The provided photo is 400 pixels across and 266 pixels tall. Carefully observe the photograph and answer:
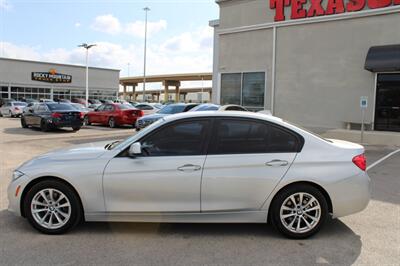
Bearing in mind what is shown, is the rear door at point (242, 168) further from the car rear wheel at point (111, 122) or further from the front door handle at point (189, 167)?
the car rear wheel at point (111, 122)

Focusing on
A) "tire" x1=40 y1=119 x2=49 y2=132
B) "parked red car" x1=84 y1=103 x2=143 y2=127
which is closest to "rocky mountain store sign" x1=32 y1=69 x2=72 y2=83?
"parked red car" x1=84 y1=103 x2=143 y2=127

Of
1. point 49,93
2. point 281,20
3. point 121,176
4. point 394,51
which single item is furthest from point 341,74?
point 49,93

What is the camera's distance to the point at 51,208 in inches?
185

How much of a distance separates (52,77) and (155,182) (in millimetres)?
58123

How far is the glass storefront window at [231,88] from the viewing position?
19.8 m

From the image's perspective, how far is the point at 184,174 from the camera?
4.54 metres

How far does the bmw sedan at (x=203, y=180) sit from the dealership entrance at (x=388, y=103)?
1181 cm

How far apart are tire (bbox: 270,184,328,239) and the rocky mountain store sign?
57.7 metres

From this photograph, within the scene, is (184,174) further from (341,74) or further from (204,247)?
(341,74)

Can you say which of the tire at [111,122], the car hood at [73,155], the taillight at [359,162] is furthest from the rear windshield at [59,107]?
the taillight at [359,162]

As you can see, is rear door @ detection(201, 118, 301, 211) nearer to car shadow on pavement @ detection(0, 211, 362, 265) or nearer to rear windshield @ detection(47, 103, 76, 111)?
car shadow on pavement @ detection(0, 211, 362, 265)

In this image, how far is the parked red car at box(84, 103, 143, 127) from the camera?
875 inches

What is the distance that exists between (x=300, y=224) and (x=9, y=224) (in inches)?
148

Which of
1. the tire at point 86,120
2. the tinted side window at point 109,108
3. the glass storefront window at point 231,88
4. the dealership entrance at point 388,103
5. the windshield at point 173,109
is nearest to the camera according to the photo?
the dealership entrance at point 388,103
